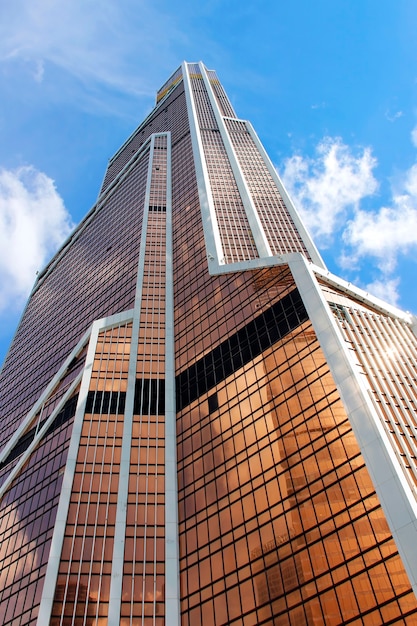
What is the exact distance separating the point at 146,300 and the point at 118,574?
42.8m

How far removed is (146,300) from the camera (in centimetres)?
8344

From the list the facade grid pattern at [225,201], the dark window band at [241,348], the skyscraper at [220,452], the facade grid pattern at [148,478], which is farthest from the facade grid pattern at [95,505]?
the facade grid pattern at [225,201]

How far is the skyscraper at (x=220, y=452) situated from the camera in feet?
130

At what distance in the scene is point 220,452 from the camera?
5459 centimetres

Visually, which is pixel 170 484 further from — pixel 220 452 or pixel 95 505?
pixel 95 505

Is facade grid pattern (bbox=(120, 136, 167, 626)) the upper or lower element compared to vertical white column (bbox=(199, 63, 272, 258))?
lower

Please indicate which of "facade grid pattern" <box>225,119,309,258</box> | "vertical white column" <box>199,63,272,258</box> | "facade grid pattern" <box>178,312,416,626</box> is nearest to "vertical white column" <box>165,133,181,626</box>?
"facade grid pattern" <box>178,312,416,626</box>

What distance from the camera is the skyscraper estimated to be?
1556 inches

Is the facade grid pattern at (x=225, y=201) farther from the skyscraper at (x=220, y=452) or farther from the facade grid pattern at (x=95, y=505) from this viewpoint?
the facade grid pattern at (x=95, y=505)

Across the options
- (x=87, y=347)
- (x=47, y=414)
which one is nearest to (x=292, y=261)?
(x=87, y=347)

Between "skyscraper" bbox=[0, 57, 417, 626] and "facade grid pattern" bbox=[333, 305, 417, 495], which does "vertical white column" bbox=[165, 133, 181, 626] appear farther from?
"facade grid pattern" bbox=[333, 305, 417, 495]

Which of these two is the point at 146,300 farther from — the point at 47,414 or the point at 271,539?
the point at 271,539

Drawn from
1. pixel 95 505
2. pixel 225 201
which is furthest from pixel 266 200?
pixel 95 505

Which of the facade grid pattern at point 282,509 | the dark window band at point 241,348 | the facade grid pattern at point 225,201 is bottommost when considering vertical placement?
the facade grid pattern at point 282,509
